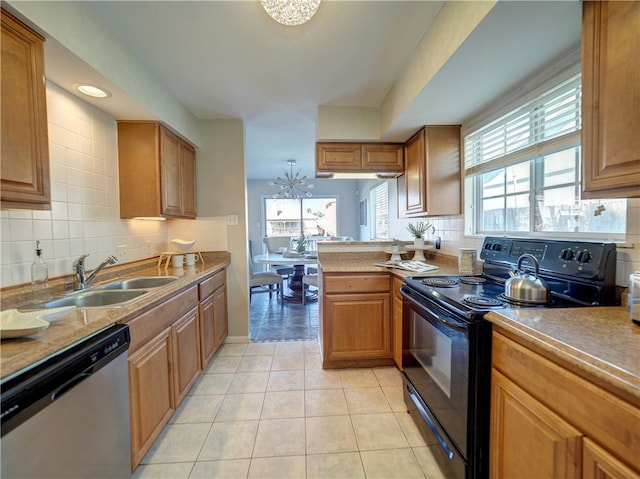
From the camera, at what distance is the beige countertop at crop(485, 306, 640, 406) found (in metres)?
0.65

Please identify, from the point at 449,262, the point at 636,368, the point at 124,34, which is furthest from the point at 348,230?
the point at 636,368

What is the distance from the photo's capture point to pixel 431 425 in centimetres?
144

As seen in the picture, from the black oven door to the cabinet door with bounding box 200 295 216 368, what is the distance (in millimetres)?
1578

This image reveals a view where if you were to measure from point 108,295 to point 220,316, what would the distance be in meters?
1.14

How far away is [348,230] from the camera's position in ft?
22.7

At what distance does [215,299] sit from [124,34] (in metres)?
2.03

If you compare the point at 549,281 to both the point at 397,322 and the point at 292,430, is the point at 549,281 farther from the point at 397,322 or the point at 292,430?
the point at 292,430

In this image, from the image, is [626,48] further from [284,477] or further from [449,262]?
[284,477]

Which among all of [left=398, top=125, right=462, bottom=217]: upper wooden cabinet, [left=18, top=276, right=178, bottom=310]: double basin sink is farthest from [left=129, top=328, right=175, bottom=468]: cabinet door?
[left=398, top=125, right=462, bottom=217]: upper wooden cabinet

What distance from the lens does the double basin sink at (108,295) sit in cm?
144

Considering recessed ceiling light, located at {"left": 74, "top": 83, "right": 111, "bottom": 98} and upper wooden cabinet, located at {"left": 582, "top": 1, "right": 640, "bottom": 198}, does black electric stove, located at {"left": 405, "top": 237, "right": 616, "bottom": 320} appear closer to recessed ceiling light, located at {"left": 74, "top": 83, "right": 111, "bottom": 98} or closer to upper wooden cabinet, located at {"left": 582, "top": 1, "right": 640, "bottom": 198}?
upper wooden cabinet, located at {"left": 582, "top": 1, "right": 640, "bottom": 198}

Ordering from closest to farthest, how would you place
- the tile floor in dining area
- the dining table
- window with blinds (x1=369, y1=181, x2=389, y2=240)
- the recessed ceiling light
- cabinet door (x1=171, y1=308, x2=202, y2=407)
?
the recessed ceiling light → cabinet door (x1=171, y1=308, x2=202, y2=407) → the tile floor in dining area → the dining table → window with blinds (x1=369, y1=181, x2=389, y2=240)

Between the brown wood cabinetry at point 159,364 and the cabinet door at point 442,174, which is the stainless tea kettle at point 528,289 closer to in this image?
the cabinet door at point 442,174

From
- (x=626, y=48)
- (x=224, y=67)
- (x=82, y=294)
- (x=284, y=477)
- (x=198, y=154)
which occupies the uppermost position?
(x=224, y=67)
